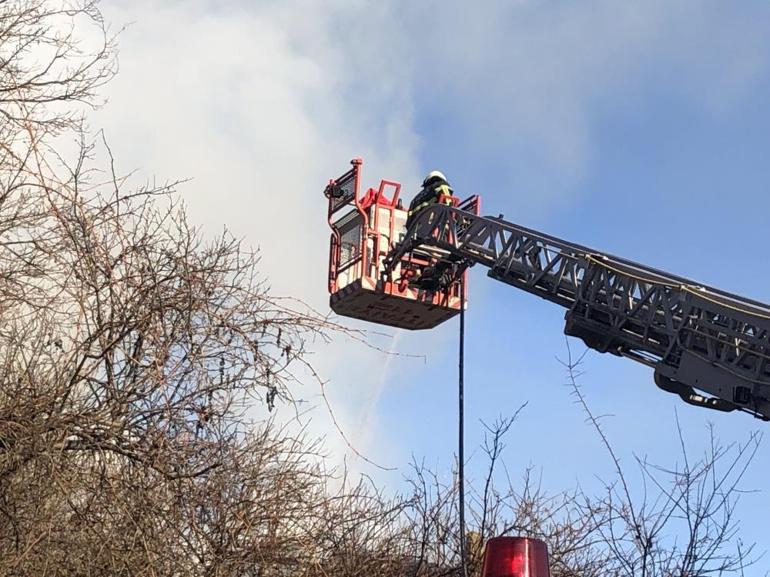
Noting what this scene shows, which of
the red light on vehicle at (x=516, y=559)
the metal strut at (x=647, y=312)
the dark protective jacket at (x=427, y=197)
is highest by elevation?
the dark protective jacket at (x=427, y=197)

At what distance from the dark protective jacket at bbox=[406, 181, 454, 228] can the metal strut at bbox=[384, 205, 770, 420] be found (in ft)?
1.68

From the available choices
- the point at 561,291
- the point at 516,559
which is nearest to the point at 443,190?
the point at 561,291

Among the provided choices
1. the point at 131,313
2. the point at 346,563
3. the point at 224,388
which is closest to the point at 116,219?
the point at 131,313

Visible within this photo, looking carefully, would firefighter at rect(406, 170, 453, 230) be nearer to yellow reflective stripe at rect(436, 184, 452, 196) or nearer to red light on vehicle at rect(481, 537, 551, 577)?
yellow reflective stripe at rect(436, 184, 452, 196)

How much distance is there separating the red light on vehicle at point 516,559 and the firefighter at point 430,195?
1003cm

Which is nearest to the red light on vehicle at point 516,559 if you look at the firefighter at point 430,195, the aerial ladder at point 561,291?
the aerial ladder at point 561,291

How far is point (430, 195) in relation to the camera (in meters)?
12.6

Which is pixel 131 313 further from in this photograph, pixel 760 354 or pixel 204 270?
pixel 760 354

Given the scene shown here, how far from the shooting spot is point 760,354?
7.62 meters

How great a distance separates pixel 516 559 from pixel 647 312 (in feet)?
23.1

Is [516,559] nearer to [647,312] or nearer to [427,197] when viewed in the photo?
[647,312]

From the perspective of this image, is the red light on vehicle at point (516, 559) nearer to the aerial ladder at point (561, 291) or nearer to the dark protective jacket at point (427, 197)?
the aerial ladder at point (561, 291)

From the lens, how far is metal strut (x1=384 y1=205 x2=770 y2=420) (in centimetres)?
791

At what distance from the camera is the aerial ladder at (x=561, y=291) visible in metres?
8.03
